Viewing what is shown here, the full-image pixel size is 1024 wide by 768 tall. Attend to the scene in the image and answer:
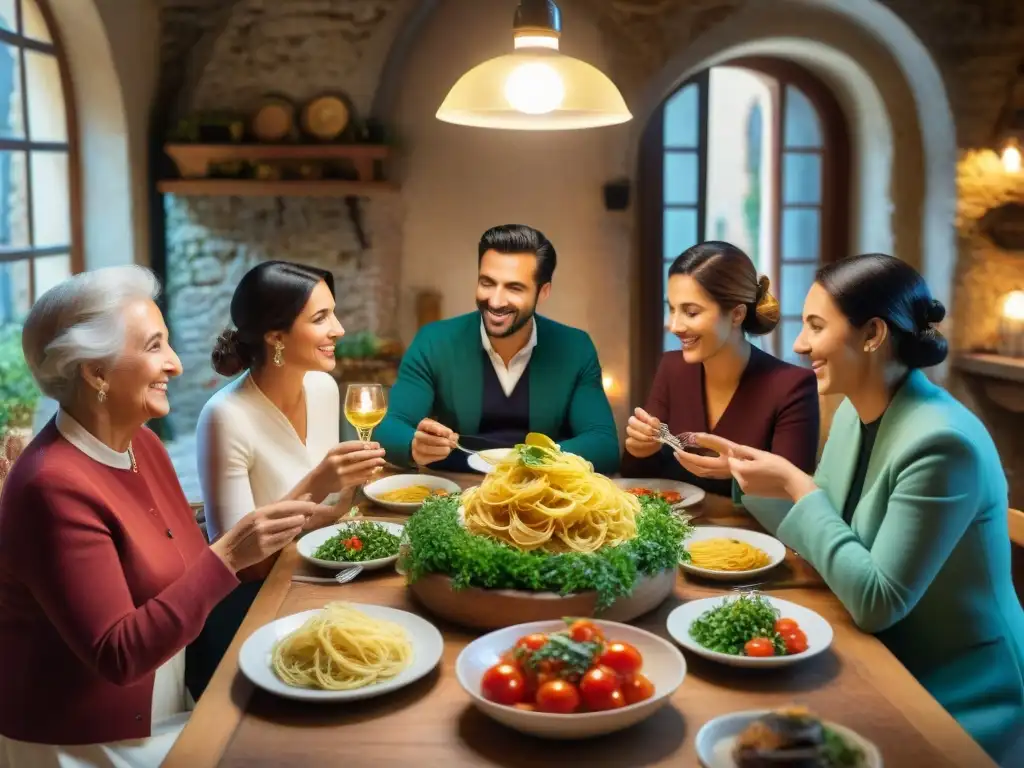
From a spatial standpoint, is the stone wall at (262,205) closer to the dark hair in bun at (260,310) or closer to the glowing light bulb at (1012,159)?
the dark hair in bun at (260,310)

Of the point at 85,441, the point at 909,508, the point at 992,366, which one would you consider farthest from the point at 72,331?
the point at 992,366

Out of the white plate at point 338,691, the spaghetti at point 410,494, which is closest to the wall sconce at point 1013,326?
the spaghetti at point 410,494

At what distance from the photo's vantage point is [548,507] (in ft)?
6.26

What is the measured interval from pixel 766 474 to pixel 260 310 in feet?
4.33

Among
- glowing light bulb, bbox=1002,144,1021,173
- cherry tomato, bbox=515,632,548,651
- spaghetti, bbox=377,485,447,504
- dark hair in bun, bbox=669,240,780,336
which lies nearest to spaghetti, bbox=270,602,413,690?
cherry tomato, bbox=515,632,548,651

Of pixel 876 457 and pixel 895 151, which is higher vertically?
pixel 895 151

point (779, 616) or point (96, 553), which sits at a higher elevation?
point (96, 553)

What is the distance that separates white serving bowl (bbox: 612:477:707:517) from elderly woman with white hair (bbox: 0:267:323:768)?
108 centimetres

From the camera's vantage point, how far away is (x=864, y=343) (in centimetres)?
207

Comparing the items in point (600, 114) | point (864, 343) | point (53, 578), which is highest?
point (600, 114)

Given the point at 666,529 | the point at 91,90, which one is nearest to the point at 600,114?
the point at 666,529

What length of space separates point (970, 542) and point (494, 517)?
88 centimetres

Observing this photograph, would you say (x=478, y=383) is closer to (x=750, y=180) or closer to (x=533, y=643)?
(x=533, y=643)

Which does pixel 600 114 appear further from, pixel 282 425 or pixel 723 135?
pixel 723 135
